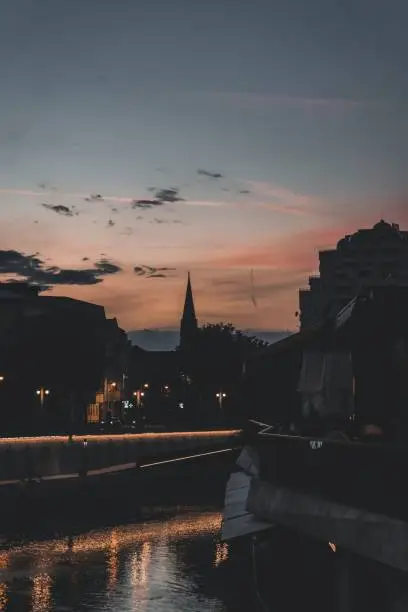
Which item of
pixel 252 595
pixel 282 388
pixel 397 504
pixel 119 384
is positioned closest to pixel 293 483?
pixel 397 504

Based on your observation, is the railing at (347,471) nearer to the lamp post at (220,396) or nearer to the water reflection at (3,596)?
the water reflection at (3,596)

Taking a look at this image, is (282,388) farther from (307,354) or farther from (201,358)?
(201,358)

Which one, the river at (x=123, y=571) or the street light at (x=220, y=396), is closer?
the river at (x=123, y=571)

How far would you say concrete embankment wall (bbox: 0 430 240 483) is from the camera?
7775cm

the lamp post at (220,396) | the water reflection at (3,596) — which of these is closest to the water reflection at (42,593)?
the water reflection at (3,596)

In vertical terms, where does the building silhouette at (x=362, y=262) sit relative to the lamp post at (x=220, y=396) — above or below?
above

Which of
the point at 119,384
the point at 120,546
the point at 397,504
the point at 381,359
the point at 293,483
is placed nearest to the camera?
the point at 397,504

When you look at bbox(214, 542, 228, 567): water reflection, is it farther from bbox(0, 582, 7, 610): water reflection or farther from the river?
bbox(0, 582, 7, 610): water reflection

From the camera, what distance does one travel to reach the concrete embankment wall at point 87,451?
255 ft

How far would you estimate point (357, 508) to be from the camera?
1784 centimetres

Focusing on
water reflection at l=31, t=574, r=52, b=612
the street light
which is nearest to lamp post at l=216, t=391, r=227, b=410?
the street light

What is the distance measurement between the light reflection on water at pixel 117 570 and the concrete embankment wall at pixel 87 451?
16923 mm

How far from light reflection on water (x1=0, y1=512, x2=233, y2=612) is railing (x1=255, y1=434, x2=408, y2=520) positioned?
14838mm

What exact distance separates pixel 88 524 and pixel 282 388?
16086mm
